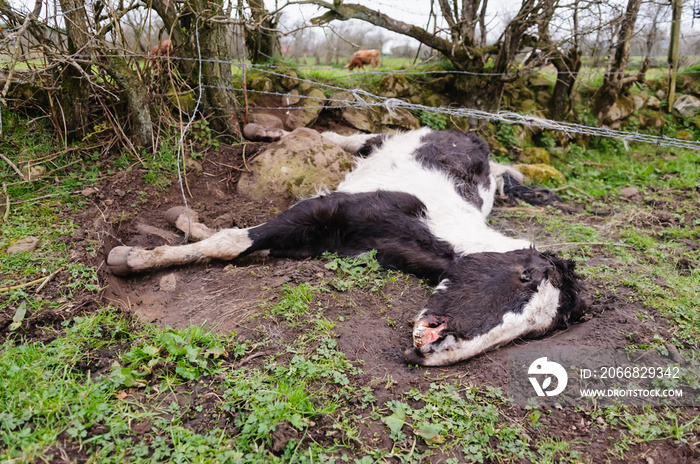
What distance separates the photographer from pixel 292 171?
4512 mm

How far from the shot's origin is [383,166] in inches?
178

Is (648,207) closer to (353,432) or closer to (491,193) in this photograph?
(491,193)

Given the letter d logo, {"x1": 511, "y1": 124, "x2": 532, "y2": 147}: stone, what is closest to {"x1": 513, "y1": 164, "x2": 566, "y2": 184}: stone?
{"x1": 511, "y1": 124, "x2": 532, "y2": 147}: stone

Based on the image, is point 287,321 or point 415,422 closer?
point 415,422

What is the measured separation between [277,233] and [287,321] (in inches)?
41.0

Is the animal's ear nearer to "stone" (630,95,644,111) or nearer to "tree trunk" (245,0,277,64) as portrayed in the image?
"tree trunk" (245,0,277,64)

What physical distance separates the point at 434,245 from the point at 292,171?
5.72 ft

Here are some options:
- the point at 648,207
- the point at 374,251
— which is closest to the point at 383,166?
the point at 374,251

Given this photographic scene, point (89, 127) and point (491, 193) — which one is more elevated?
point (89, 127)

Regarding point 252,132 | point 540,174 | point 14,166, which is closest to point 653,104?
point 540,174

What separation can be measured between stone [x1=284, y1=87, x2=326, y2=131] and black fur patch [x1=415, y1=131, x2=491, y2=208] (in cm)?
155

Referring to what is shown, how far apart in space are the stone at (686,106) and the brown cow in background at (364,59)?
18.2ft

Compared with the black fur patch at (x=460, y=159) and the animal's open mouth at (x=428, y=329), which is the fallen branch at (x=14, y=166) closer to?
the animal's open mouth at (x=428, y=329)

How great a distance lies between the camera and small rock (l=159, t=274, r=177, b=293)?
10.4 feet
